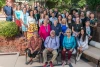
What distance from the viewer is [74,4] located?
18750mm

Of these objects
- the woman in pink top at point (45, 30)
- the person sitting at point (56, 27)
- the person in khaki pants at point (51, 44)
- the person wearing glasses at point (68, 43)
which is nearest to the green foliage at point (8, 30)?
the woman in pink top at point (45, 30)

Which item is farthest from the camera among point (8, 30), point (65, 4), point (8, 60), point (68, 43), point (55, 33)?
point (65, 4)

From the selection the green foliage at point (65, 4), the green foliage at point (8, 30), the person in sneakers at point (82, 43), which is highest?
the green foliage at point (65, 4)

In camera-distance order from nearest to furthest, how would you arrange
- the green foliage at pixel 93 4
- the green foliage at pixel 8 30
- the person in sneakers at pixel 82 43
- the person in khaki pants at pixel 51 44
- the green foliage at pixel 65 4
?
the person in khaki pants at pixel 51 44, the person in sneakers at pixel 82 43, the green foliage at pixel 8 30, the green foliage at pixel 93 4, the green foliage at pixel 65 4

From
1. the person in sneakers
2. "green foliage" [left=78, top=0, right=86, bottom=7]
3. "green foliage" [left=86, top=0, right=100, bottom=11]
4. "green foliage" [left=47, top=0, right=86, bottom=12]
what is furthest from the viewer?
"green foliage" [left=47, top=0, right=86, bottom=12]

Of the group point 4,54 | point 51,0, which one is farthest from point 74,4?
point 4,54

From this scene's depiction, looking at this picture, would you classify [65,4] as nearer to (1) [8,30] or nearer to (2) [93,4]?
(2) [93,4]

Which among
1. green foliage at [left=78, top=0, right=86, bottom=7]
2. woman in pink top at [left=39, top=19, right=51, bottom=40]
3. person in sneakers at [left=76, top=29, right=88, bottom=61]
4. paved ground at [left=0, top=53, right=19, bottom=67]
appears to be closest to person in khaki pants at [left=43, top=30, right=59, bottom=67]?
woman in pink top at [left=39, top=19, right=51, bottom=40]

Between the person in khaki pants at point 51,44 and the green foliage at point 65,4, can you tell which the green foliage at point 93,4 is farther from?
the person in khaki pants at point 51,44

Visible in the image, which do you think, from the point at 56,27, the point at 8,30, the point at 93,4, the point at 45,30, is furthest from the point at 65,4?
the point at 45,30

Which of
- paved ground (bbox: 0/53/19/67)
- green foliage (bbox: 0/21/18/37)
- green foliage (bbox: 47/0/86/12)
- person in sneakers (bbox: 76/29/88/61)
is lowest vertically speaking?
paved ground (bbox: 0/53/19/67)

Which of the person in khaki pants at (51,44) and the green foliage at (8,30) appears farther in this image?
the green foliage at (8,30)

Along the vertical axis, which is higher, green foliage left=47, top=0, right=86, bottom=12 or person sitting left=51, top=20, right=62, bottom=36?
green foliage left=47, top=0, right=86, bottom=12

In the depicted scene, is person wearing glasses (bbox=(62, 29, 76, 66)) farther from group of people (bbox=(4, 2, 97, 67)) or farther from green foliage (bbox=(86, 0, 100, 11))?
green foliage (bbox=(86, 0, 100, 11))
